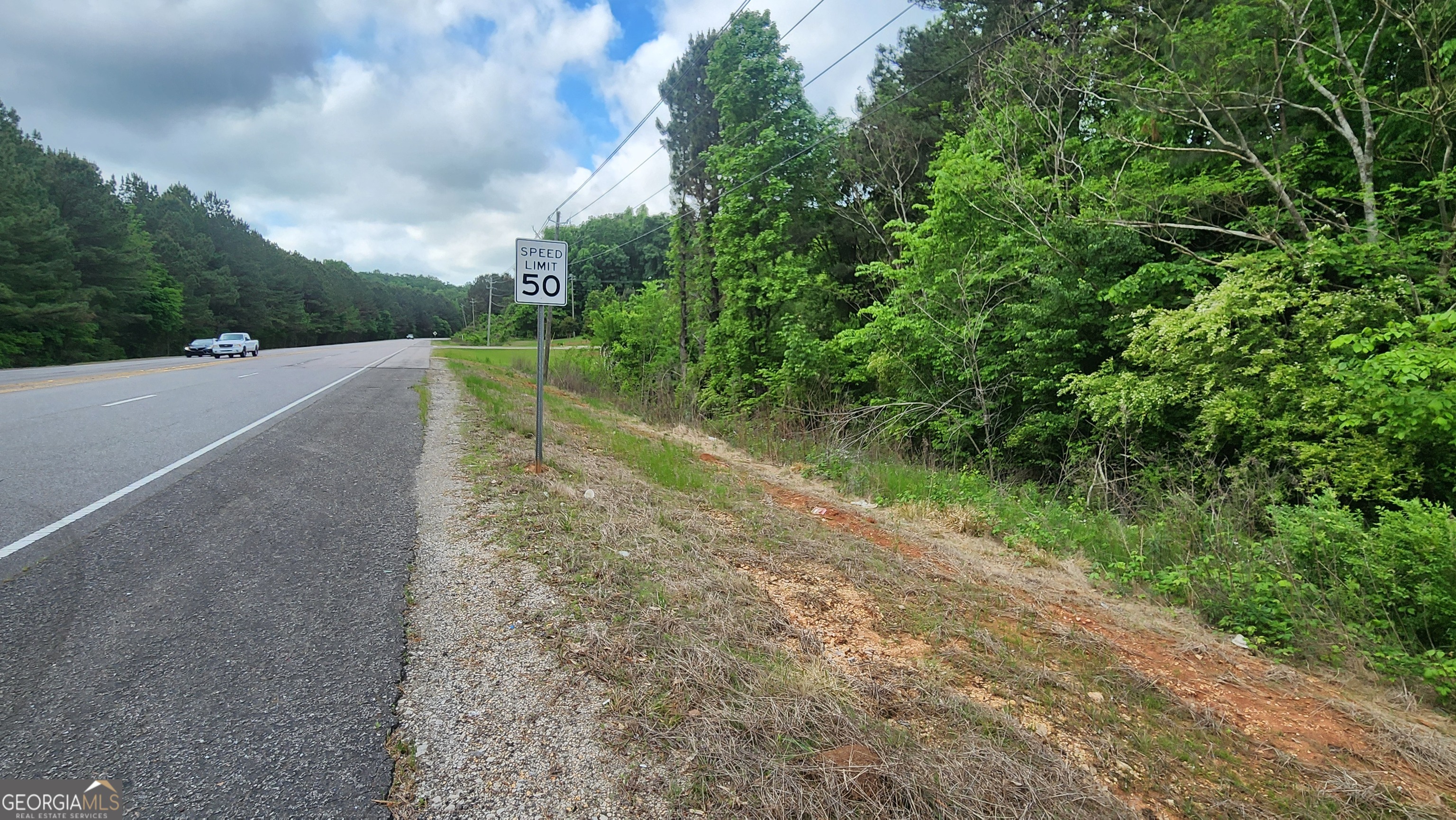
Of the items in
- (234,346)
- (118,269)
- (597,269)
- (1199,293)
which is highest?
(597,269)

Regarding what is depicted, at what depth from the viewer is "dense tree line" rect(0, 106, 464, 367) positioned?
99.7ft

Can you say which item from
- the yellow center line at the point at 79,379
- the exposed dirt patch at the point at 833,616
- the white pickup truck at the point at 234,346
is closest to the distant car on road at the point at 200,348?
the white pickup truck at the point at 234,346

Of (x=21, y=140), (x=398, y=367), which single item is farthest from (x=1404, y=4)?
(x=21, y=140)

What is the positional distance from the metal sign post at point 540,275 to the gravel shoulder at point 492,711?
3860 millimetres

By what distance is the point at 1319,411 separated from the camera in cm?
663

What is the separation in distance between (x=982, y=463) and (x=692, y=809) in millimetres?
9897

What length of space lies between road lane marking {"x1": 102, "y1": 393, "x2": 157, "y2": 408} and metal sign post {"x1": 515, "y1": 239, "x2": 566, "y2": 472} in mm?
10014

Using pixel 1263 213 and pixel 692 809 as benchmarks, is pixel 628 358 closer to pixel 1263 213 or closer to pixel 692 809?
pixel 1263 213

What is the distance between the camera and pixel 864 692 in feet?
10.3

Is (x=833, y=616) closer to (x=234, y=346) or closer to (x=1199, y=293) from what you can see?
(x=1199, y=293)

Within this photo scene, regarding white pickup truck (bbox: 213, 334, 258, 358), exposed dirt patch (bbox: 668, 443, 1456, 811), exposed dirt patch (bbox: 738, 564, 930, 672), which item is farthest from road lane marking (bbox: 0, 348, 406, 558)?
white pickup truck (bbox: 213, 334, 258, 358)

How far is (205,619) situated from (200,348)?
4617 centimetres

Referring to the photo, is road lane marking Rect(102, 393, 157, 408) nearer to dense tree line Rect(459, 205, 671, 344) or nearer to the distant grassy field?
the distant grassy field

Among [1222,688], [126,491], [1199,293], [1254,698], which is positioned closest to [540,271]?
[126,491]
